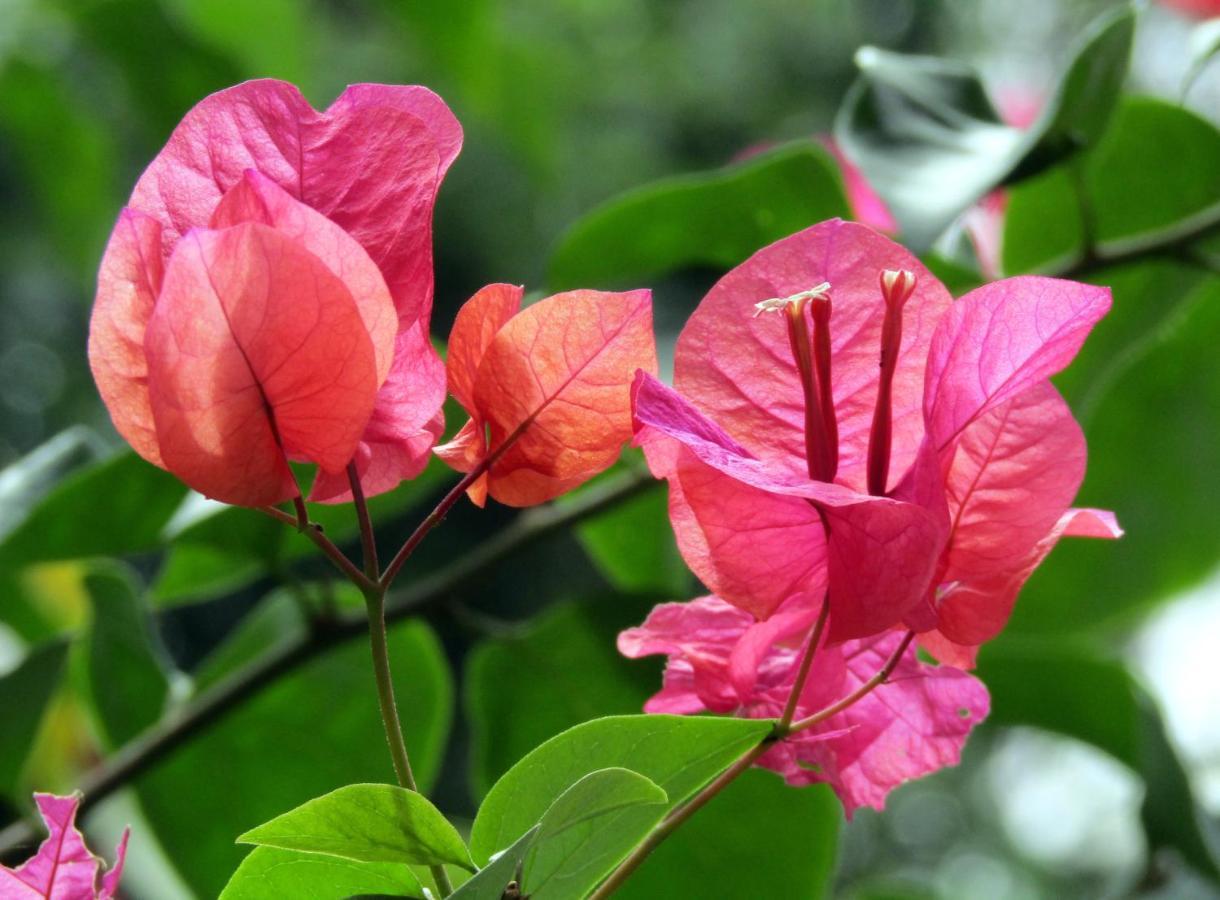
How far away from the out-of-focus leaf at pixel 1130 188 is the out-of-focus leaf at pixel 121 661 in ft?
1.30

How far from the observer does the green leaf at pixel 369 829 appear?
0.24 meters

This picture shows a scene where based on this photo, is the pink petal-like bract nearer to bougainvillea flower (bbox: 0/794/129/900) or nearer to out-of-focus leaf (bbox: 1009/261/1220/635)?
bougainvillea flower (bbox: 0/794/129/900)

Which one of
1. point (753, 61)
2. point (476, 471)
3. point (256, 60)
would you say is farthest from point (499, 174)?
point (476, 471)

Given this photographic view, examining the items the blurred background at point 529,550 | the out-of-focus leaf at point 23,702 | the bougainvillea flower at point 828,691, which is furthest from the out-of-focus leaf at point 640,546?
the bougainvillea flower at point 828,691

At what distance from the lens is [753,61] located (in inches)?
148

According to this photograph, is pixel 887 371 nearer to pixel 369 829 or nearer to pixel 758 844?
pixel 369 829

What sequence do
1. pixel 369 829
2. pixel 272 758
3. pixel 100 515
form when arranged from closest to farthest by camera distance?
pixel 369 829
pixel 100 515
pixel 272 758

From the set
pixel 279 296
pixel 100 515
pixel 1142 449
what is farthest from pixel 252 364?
pixel 1142 449

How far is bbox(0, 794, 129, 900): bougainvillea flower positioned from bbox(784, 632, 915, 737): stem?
0.40ft

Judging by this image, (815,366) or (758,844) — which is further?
(758,844)

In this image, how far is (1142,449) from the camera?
673 mm

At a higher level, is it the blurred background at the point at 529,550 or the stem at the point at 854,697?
the stem at the point at 854,697

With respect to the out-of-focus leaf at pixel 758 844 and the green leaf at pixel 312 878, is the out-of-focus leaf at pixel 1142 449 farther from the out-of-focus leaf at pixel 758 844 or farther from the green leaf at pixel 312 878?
the green leaf at pixel 312 878

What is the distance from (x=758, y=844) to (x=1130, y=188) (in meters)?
0.31
